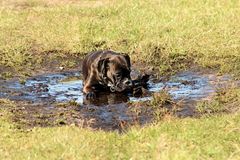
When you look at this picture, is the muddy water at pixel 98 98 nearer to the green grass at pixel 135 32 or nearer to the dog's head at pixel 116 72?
the dog's head at pixel 116 72

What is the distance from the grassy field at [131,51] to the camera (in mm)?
6531

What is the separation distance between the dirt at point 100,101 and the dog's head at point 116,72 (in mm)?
188

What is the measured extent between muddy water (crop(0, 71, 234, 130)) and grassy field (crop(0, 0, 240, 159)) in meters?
0.46

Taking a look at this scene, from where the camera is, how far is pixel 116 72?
10.4 metres

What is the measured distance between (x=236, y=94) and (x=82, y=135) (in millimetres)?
3125

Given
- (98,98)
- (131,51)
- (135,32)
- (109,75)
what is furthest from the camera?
(135,32)

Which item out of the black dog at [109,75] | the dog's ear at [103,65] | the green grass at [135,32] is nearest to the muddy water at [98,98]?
the black dog at [109,75]

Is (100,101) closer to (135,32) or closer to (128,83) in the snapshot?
(128,83)

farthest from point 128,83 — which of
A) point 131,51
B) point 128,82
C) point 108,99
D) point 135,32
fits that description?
point 135,32

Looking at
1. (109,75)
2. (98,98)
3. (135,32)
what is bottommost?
(98,98)

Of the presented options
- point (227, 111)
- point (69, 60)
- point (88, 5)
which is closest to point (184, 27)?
point (69, 60)

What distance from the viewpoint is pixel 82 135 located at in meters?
7.01

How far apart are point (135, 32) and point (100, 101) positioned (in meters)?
4.61

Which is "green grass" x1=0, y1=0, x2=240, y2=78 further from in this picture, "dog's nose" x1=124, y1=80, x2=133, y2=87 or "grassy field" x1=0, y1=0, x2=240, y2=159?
"dog's nose" x1=124, y1=80, x2=133, y2=87
